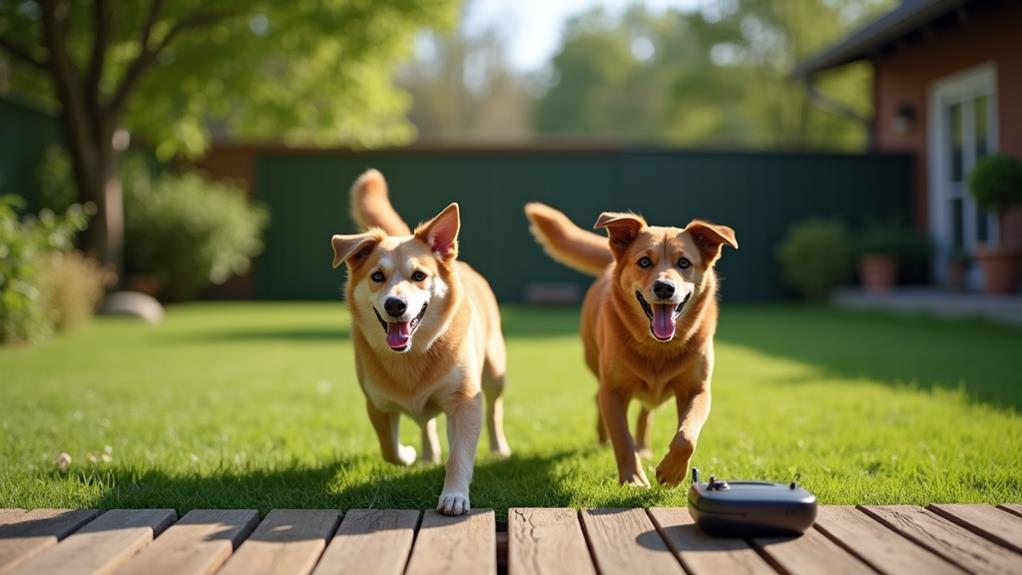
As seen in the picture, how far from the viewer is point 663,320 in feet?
10.7

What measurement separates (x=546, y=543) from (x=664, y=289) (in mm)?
1042

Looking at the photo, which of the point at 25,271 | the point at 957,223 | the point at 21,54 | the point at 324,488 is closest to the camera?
the point at 324,488

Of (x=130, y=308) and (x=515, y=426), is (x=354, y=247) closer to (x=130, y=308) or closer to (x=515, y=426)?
(x=515, y=426)

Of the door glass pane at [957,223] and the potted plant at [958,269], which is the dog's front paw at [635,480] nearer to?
the potted plant at [958,269]

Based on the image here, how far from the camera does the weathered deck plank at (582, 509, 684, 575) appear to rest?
2.42 meters

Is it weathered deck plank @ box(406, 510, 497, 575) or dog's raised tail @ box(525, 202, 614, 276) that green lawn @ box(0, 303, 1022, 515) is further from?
dog's raised tail @ box(525, 202, 614, 276)

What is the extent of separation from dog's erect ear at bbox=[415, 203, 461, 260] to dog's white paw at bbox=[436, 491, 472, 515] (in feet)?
2.98

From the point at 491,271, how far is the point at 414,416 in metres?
12.1

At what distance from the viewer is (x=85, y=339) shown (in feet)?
30.8

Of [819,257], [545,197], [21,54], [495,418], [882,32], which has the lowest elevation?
[495,418]

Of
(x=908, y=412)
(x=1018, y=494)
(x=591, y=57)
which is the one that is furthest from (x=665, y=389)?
(x=591, y=57)

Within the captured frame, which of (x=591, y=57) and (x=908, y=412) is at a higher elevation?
(x=591, y=57)

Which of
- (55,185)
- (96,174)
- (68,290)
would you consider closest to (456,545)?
(68,290)

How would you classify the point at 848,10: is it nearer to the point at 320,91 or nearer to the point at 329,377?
the point at 320,91
